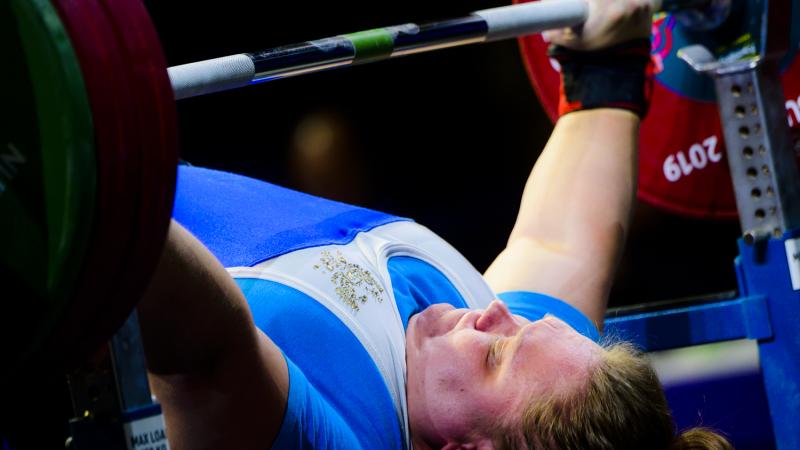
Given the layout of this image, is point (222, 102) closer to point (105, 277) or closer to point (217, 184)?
point (217, 184)

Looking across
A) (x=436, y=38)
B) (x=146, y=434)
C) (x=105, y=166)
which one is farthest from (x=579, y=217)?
(x=105, y=166)

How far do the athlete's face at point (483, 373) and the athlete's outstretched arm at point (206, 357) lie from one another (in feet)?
1.11

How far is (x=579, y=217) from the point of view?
1.73m

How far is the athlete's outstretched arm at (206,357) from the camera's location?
0.85m

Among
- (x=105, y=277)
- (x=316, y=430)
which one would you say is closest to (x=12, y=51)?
(x=105, y=277)

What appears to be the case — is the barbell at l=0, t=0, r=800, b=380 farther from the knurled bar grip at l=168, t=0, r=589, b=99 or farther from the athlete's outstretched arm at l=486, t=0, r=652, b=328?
the athlete's outstretched arm at l=486, t=0, r=652, b=328

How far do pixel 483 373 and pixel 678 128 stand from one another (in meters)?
0.96

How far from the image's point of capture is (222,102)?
252 cm

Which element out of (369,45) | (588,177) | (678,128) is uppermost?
(369,45)

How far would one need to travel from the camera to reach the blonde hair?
133 centimetres

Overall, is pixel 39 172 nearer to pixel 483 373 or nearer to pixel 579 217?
pixel 483 373

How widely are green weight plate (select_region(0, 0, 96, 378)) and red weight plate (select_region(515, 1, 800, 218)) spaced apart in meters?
1.59

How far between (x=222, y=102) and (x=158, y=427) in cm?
179

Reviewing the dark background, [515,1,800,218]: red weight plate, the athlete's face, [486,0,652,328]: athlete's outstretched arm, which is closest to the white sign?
the athlete's face
